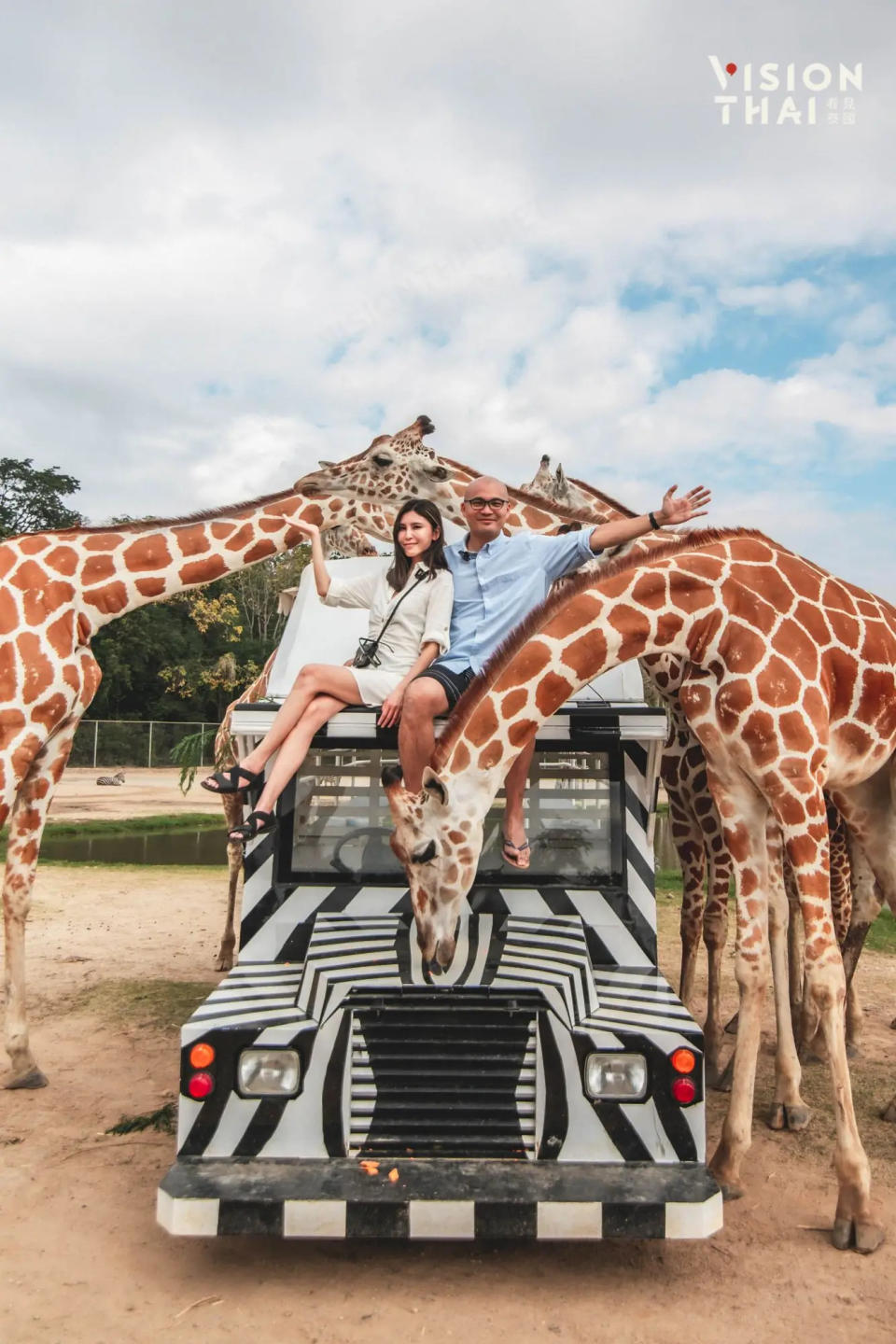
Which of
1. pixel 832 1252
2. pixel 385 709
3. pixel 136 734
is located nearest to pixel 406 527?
pixel 385 709

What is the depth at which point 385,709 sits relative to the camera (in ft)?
15.4

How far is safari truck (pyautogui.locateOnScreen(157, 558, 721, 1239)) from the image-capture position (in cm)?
372

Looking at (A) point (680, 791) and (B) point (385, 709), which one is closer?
(B) point (385, 709)

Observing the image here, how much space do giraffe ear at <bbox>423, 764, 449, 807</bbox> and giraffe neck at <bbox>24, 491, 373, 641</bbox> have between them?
2984mm

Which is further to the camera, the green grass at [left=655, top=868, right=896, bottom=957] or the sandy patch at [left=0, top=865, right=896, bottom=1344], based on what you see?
the green grass at [left=655, top=868, right=896, bottom=957]

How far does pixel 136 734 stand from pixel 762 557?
3479 cm

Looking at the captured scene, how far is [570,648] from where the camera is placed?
15.4 ft

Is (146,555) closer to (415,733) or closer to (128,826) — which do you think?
(415,733)

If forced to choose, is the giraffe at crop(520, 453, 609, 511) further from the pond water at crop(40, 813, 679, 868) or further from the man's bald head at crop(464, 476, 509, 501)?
the pond water at crop(40, 813, 679, 868)

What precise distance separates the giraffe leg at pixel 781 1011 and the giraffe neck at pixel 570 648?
4.38 feet

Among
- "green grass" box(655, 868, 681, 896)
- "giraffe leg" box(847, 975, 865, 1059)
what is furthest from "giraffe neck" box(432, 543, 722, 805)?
"green grass" box(655, 868, 681, 896)

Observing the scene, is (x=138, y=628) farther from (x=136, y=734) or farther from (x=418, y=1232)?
(x=418, y=1232)

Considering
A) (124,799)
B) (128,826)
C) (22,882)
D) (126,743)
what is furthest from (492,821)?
(126,743)

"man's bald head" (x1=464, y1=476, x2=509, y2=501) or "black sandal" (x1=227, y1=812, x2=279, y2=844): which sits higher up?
"man's bald head" (x1=464, y1=476, x2=509, y2=501)
